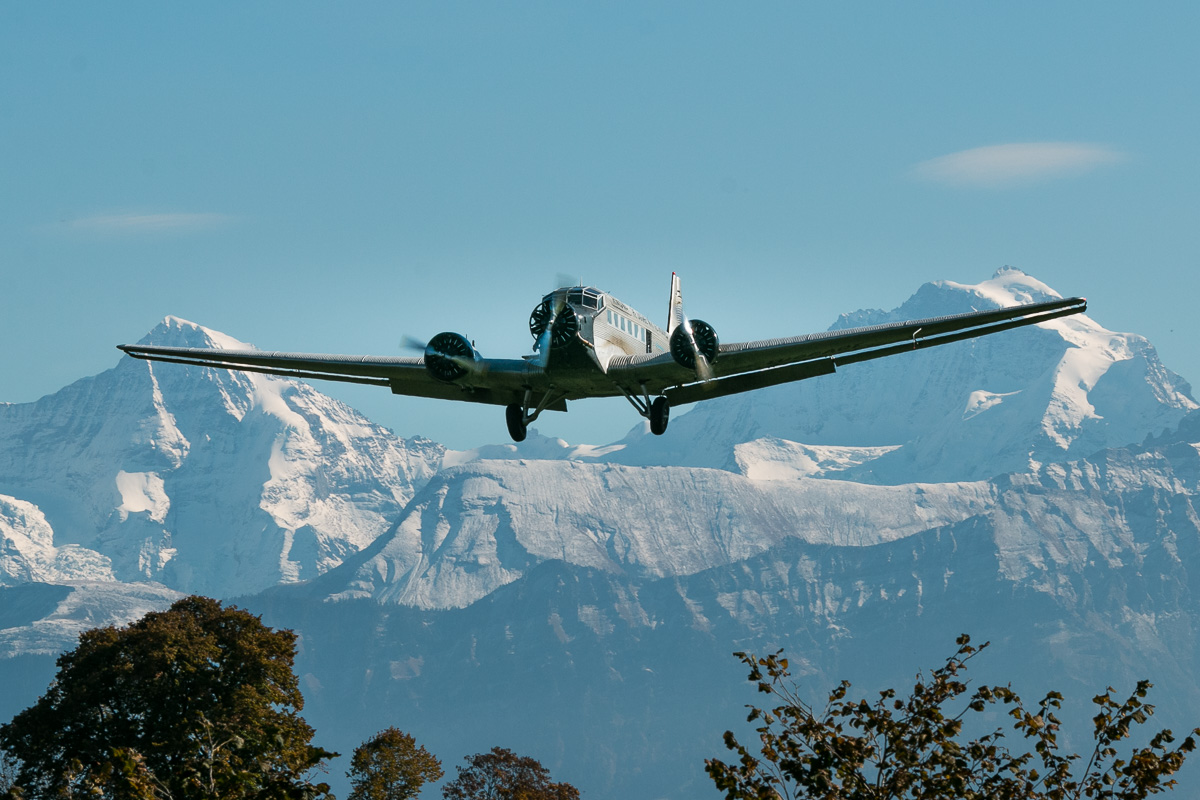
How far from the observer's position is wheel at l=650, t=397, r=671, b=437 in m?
50.1

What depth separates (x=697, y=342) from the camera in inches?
1869

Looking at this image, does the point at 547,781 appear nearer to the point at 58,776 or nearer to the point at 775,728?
the point at 58,776

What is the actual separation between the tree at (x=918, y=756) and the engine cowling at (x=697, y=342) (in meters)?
24.3

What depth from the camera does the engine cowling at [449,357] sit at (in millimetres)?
49750

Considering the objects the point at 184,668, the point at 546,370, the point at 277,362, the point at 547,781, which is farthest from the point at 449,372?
the point at 547,781

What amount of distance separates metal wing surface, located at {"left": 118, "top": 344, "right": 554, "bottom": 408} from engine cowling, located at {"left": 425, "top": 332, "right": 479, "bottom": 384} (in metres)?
0.35

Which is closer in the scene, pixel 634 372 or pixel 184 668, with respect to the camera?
pixel 634 372

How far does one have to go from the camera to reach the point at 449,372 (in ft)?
164

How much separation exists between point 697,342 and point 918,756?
25.6 metres

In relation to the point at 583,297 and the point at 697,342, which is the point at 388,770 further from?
the point at 697,342

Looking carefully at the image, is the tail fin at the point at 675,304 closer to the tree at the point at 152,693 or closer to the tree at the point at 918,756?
the tree at the point at 152,693

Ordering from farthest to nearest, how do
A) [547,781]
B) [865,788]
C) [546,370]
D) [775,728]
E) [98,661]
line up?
[547,781], [98,661], [546,370], [775,728], [865,788]

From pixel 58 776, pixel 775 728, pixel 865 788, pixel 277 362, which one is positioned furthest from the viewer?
pixel 58 776

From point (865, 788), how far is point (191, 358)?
3431 centimetres
